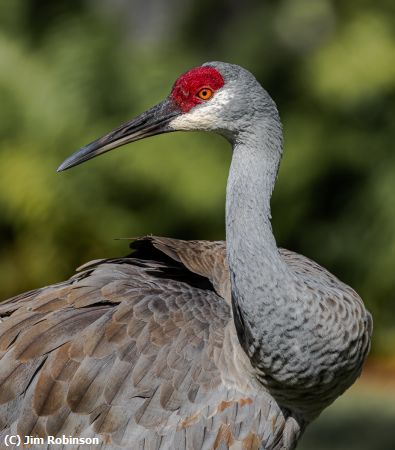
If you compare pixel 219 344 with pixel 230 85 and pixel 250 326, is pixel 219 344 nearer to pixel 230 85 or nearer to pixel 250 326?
pixel 250 326

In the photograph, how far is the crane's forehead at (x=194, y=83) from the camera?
454 cm

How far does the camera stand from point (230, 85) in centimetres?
454

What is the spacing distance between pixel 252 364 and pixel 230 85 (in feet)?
4.14

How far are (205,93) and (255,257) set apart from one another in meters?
0.79

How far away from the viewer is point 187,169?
373 inches

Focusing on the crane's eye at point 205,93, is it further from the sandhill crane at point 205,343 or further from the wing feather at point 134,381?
the wing feather at point 134,381

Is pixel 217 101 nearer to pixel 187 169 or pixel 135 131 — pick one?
pixel 135 131

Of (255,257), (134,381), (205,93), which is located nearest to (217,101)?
(205,93)

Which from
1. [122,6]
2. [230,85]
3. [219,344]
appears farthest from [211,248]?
[122,6]

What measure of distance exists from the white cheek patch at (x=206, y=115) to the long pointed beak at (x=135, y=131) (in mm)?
73

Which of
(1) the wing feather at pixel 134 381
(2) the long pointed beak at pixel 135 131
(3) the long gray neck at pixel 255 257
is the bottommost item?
(1) the wing feather at pixel 134 381

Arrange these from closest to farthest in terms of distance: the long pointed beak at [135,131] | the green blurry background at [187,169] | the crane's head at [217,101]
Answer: the crane's head at [217,101]
the long pointed beak at [135,131]
the green blurry background at [187,169]

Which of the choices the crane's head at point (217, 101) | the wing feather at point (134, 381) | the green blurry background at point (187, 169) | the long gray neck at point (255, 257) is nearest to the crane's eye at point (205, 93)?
the crane's head at point (217, 101)

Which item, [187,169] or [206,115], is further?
[187,169]
